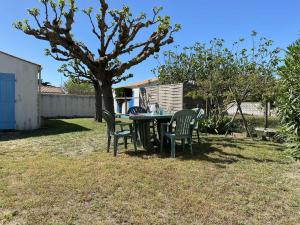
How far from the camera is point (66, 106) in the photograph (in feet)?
67.1

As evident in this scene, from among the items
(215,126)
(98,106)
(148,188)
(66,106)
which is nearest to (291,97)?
(148,188)

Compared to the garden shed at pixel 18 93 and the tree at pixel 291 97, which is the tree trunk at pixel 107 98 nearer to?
the garden shed at pixel 18 93

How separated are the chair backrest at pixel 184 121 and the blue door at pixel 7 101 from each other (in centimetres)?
748

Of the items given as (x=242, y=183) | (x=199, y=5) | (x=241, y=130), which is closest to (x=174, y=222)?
(x=242, y=183)

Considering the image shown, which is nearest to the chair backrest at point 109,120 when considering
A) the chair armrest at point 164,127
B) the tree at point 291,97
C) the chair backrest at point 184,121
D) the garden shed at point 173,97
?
the chair armrest at point 164,127

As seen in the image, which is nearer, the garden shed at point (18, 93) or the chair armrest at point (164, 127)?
the chair armrest at point (164, 127)

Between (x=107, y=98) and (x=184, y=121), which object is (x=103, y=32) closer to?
(x=107, y=98)

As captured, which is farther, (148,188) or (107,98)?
(107,98)

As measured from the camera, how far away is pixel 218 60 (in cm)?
1071

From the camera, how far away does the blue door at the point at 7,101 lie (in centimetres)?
1018

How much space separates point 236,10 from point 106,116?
8.29m

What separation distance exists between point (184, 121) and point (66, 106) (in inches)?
641

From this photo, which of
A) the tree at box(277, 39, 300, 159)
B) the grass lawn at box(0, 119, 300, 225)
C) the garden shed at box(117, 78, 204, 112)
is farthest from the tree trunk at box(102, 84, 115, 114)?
the tree at box(277, 39, 300, 159)

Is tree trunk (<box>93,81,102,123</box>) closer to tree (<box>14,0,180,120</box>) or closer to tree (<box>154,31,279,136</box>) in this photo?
tree (<box>14,0,180,120</box>)
